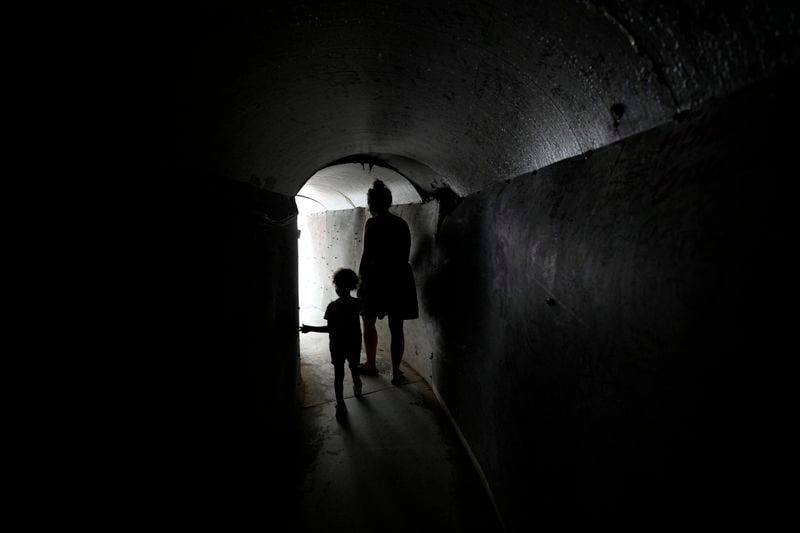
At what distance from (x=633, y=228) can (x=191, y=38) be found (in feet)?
4.88

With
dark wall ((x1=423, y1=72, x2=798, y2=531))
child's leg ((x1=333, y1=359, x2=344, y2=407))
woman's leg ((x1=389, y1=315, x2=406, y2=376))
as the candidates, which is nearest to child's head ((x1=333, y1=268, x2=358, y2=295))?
woman's leg ((x1=389, y1=315, x2=406, y2=376))

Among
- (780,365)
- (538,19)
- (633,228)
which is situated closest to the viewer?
(780,365)

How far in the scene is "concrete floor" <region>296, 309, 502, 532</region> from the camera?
238cm

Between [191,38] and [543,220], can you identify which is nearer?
[191,38]

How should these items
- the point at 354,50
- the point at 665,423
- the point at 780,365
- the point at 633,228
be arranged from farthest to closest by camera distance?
the point at 354,50, the point at 633,228, the point at 665,423, the point at 780,365

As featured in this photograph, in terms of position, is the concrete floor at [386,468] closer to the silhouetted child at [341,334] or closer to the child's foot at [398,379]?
the child's foot at [398,379]

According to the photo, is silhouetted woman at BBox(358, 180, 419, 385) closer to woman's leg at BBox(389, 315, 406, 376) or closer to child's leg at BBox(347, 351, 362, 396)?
woman's leg at BBox(389, 315, 406, 376)

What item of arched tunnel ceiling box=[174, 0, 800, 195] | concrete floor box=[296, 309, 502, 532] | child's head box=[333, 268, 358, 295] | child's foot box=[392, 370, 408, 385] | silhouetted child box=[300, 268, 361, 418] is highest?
arched tunnel ceiling box=[174, 0, 800, 195]

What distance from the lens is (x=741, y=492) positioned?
0.75 m

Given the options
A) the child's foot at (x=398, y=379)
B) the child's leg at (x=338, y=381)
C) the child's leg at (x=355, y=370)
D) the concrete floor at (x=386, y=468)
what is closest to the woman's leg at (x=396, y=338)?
the child's foot at (x=398, y=379)

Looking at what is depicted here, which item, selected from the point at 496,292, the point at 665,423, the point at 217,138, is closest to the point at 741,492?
the point at 665,423

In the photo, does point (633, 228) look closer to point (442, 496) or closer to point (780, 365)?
point (780, 365)

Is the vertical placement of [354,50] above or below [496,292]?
above

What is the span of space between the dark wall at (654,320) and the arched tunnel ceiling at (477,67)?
108 millimetres
